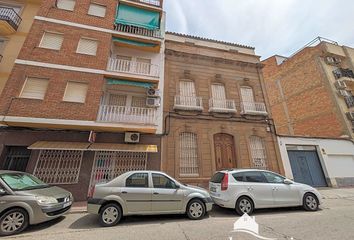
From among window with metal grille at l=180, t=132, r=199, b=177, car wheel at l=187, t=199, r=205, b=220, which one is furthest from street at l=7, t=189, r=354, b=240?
window with metal grille at l=180, t=132, r=199, b=177

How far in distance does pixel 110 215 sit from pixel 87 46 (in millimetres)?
9447

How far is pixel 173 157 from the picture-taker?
9.63 m

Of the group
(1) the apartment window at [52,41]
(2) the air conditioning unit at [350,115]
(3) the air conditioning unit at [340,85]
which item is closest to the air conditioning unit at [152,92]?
(1) the apartment window at [52,41]

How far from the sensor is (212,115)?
36.2ft

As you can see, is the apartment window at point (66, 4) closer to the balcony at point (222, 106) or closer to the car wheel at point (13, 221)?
the balcony at point (222, 106)

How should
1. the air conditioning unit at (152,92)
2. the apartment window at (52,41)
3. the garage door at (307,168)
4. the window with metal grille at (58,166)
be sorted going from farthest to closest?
the garage door at (307,168) < the air conditioning unit at (152,92) < the apartment window at (52,41) < the window with metal grille at (58,166)

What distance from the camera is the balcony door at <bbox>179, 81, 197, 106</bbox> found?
10.9m

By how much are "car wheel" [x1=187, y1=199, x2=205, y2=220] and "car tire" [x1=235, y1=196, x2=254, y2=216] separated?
138 centimetres

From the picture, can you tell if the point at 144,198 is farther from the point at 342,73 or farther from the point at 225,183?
the point at 342,73

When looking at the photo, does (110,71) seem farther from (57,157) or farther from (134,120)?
(57,157)

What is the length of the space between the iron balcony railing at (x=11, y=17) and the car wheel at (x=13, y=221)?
35.2 ft

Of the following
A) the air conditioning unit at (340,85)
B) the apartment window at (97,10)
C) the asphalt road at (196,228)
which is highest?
the apartment window at (97,10)

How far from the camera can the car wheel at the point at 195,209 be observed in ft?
16.8

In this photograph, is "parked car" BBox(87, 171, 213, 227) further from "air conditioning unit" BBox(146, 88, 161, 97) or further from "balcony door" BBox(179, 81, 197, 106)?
"balcony door" BBox(179, 81, 197, 106)
